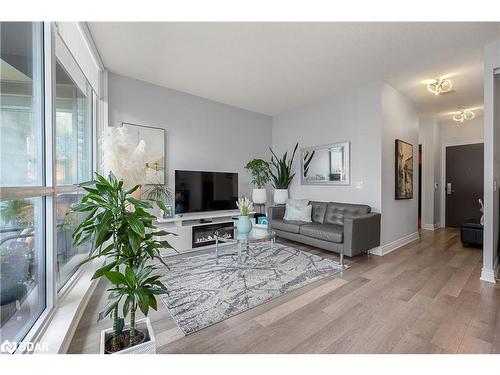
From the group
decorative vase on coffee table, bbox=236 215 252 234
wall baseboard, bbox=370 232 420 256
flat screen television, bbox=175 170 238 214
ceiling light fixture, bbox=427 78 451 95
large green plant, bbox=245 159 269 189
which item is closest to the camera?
decorative vase on coffee table, bbox=236 215 252 234

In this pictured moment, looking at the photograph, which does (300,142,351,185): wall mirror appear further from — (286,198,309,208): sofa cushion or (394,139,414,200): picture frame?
(394,139,414,200): picture frame

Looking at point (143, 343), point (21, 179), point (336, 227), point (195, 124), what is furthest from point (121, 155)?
point (336, 227)

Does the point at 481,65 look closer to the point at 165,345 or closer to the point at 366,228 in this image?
the point at 366,228

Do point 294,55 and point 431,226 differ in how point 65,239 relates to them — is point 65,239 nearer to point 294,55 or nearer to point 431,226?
point 294,55

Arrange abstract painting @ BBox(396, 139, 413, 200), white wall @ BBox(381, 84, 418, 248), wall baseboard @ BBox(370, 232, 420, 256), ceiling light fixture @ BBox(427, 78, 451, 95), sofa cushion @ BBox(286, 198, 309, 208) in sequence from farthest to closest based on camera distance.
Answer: sofa cushion @ BBox(286, 198, 309, 208) < abstract painting @ BBox(396, 139, 413, 200) < white wall @ BBox(381, 84, 418, 248) < wall baseboard @ BBox(370, 232, 420, 256) < ceiling light fixture @ BBox(427, 78, 451, 95)

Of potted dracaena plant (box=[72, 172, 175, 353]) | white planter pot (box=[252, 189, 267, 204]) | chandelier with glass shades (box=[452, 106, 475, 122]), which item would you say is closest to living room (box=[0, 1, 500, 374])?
potted dracaena plant (box=[72, 172, 175, 353])

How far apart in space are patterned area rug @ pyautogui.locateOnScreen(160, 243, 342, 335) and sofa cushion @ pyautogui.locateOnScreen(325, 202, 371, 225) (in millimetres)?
774

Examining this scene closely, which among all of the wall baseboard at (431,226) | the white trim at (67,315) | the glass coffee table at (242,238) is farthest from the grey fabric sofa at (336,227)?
the wall baseboard at (431,226)

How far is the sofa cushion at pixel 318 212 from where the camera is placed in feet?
12.9

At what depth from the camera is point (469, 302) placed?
6.63ft

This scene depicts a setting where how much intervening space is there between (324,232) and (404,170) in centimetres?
205

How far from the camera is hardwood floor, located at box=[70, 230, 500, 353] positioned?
1.47 metres

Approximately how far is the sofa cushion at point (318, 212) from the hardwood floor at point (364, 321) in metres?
1.33

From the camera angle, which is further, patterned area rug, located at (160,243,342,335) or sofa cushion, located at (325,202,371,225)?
sofa cushion, located at (325,202,371,225)
